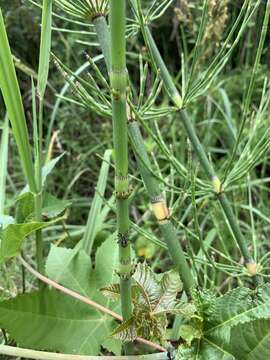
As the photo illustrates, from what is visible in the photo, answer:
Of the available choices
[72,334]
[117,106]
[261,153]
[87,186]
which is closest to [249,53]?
[87,186]

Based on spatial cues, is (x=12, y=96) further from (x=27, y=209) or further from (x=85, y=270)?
(x=85, y=270)

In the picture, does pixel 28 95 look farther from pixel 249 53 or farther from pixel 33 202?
pixel 33 202

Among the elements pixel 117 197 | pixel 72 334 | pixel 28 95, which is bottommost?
pixel 72 334

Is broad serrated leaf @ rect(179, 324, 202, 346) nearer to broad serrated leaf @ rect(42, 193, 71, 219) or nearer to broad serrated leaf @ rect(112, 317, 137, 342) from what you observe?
broad serrated leaf @ rect(112, 317, 137, 342)

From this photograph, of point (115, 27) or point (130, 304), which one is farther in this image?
point (130, 304)

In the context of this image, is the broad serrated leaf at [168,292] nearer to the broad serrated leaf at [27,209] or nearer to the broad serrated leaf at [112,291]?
the broad serrated leaf at [112,291]

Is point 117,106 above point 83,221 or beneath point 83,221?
beneath

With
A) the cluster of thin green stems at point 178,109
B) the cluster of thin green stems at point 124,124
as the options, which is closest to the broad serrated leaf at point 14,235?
the cluster of thin green stems at point 124,124
